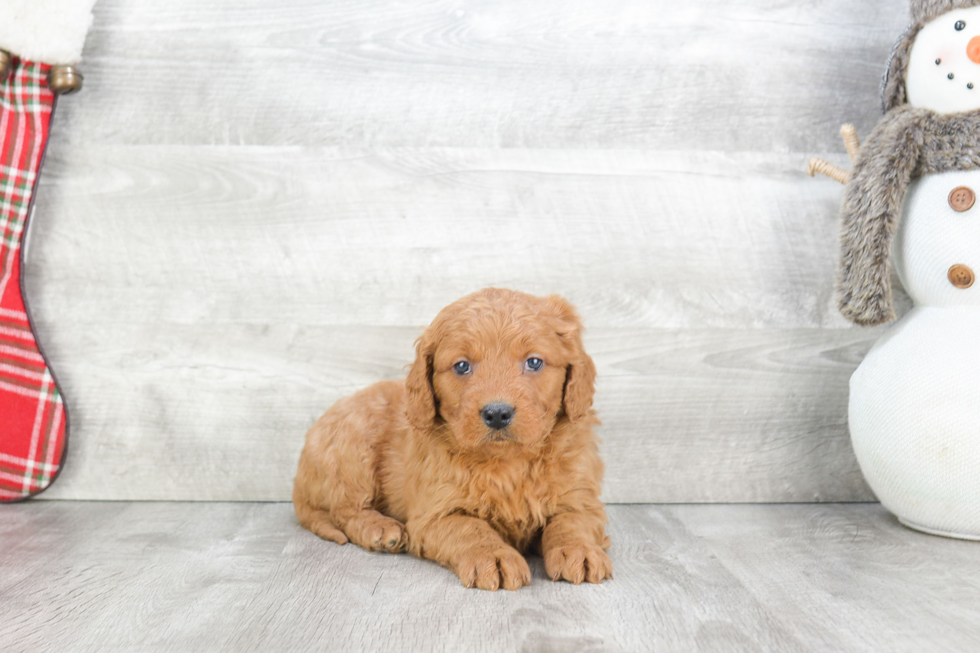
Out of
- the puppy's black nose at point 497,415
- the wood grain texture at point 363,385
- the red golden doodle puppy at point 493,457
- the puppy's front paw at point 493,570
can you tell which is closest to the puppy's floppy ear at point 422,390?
the red golden doodle puppy at point 493,457

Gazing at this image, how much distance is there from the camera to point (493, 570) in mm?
1424

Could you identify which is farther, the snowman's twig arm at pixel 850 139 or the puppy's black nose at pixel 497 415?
the snowman's twig arm at pixel 850 139

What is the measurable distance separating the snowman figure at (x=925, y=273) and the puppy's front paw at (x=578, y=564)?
76 centimetres

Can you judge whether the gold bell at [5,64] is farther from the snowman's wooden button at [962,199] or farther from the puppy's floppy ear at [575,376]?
the snowman's wooden button at [962,199]

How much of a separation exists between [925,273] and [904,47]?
1.74ft

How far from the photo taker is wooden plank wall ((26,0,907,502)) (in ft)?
6.86

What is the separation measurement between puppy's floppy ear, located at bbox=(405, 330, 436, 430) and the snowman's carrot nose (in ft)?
4.31

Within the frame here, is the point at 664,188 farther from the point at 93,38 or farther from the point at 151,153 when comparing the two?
the point at 93,38

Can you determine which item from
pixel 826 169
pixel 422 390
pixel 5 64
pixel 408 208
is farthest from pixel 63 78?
pixel 826 169

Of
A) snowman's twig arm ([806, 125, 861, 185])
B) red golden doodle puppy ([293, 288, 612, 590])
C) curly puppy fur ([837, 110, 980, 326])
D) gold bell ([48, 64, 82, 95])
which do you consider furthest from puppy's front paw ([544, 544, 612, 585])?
gold bell ([48, 64, 82, 95])

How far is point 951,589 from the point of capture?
1.45 metres

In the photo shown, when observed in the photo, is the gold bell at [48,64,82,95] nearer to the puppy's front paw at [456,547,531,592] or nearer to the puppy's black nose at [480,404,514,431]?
the puppy's black nose at [480,404,514,431]

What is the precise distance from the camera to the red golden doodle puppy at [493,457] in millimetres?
1470

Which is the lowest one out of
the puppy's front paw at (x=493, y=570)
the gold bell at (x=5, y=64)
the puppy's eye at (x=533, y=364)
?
the puppy's front paw at (x=493, y=570)
